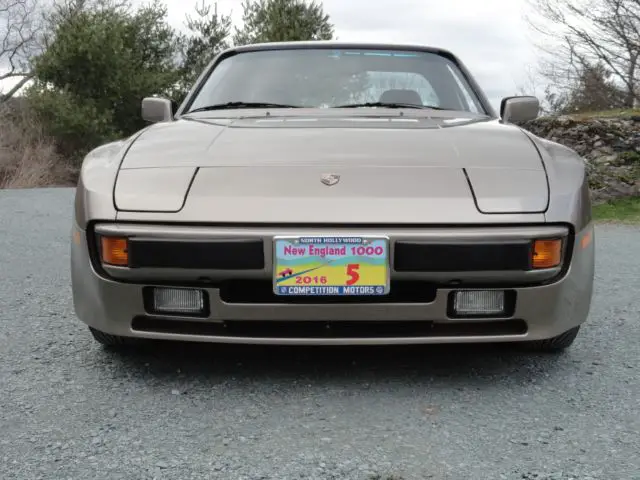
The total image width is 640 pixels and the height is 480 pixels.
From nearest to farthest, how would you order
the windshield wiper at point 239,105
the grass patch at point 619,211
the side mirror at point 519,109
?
the windshield wiper at point 239,105 < the side mirror at point 519,109 < the grass patch at point 619,211

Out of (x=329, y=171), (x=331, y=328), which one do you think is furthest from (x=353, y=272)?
(x=329, y=171)

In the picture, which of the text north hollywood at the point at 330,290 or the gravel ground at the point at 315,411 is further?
the text north hollywood at the point at 330,290

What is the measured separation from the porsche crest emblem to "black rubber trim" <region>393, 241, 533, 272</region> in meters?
0.30

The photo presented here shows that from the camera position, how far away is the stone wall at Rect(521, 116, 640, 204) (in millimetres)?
8438

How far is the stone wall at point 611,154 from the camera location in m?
8.44

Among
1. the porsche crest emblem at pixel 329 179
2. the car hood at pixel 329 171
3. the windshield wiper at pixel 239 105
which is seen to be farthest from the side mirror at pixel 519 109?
the porsche crest emblem at pixel 329 179

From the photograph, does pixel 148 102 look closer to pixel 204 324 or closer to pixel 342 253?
pixel 204 324

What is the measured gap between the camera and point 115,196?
7.21 feet

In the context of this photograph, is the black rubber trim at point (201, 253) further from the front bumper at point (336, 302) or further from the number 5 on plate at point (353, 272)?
the number 5 on plate at point (353, 272)

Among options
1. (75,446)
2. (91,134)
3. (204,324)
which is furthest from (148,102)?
(91,134)

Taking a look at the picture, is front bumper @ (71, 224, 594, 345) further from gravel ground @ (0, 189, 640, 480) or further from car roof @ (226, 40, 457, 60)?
car roof @ (226, 40, 457, 60)

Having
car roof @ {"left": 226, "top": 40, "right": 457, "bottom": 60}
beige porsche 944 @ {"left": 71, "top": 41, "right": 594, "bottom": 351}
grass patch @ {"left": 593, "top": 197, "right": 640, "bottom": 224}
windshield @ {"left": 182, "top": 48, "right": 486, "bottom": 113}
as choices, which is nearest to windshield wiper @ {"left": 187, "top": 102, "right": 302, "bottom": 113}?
windshield @ {"left": 182, "top": 48, "right": 486, "bottom": 113}

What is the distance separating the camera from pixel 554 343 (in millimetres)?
2607

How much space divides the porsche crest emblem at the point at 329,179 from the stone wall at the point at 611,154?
702 centimetres
